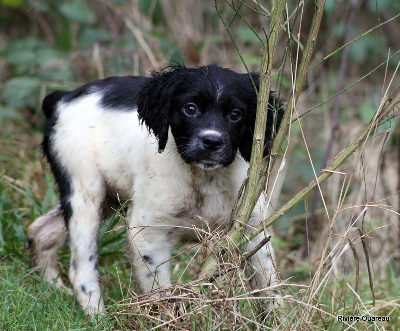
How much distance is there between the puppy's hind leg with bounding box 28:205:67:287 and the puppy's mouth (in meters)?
1.34

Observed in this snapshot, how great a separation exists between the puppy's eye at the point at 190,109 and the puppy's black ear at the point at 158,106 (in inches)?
5.0

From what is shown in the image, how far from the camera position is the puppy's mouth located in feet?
12.0

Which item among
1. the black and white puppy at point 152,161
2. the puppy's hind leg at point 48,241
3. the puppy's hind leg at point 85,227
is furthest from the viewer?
the puppy's hind leg at point 48,241

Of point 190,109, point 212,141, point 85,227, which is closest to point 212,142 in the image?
point 212,141

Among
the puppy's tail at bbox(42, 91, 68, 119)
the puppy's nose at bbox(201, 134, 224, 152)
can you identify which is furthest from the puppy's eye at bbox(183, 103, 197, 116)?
the puppy's tail at bbox(42, 91, 68, 119)

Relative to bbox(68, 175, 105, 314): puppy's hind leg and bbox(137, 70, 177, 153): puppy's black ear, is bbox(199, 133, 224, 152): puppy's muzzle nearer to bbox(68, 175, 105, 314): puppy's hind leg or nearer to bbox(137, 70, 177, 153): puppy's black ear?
bbox(137, 70, 177, 153): puppy's black ear

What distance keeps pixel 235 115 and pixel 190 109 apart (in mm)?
227

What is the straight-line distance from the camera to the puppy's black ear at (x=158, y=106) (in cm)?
385

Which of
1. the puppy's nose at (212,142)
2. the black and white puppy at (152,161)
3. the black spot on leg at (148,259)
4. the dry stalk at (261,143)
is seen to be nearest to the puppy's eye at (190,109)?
the black and white puppy at (152,161)

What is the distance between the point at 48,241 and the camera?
4676 millimetres

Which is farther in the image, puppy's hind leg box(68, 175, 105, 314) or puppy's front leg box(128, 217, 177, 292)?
puppy's hind leg box(68, 175, 105, 314)

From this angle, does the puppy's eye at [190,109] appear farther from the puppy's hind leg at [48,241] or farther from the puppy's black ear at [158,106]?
the puppy's hind leg at [48,241]

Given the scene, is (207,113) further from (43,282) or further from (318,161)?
(318,161)

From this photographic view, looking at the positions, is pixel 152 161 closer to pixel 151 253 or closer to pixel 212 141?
pixel 151 253
